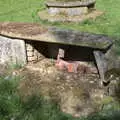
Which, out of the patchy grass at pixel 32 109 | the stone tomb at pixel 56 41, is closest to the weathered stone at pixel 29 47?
the stone tomb at pixel 56 41

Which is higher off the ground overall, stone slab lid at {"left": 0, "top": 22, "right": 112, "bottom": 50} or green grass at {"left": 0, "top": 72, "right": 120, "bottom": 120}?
stone slab lid at {"left": 0, "top": 22, "right": 112, "bottom": 50}

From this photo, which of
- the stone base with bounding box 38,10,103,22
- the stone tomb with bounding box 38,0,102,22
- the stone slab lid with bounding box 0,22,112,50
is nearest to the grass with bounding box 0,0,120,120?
the stone base with bounding box 38,10,103,22

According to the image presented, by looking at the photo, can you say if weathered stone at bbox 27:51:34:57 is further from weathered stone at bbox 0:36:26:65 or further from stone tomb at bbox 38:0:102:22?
stone tomb at bbox 38:0:102:22

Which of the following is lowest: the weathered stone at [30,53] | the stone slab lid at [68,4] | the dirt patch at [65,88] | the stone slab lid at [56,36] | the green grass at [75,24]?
the green grass at [75,24]

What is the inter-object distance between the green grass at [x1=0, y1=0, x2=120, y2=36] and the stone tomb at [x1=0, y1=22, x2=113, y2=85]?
2.00 metres

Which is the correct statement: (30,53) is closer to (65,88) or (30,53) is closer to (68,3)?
(65,88)

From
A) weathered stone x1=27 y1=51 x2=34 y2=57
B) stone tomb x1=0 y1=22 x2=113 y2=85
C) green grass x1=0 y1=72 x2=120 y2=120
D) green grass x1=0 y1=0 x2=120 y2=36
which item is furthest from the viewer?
green grass x1=0 y1=0 x2=120 y2=36

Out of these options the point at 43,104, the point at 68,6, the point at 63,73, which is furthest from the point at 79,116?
the point at 68,6

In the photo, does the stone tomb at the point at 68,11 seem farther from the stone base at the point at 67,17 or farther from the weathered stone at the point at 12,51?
the weathered stone at the point at 12,51

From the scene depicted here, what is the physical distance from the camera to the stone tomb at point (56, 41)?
620 cm

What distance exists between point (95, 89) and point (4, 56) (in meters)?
2.08

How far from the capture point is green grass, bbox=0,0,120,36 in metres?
9.39

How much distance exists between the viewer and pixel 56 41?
21.1 feet

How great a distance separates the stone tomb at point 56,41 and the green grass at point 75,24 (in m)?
2.00
